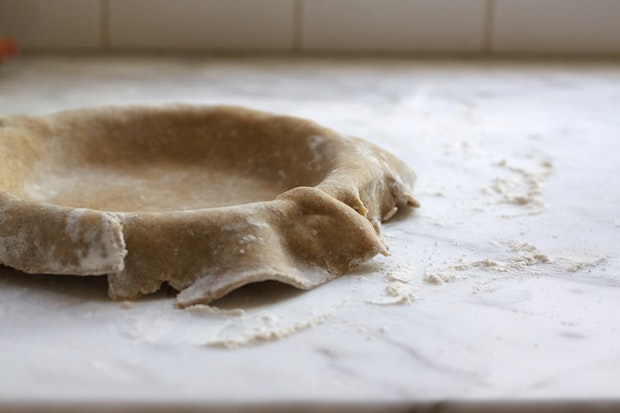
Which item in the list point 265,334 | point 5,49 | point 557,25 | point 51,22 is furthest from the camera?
point 557,25

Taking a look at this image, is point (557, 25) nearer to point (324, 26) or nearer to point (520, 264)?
point (324, 26)

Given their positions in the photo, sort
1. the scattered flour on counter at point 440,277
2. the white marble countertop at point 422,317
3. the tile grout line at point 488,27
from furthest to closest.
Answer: the tile grout line at point 488,27 → the scattered flour on counter at point 440,277 → the white marble countertop at point 422,317

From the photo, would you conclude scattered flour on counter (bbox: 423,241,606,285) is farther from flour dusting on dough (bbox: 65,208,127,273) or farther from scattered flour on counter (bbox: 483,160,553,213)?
flour dusting on dough (bbox: 65,208,127,273)

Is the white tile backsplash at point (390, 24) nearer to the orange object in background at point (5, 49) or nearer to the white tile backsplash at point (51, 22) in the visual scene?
the white tile backsplash at point (51, 22)

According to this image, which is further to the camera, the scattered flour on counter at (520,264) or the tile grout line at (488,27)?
the tile grout line at (488,27)

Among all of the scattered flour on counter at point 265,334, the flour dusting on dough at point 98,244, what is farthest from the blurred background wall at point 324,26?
the scattered flour on counter at point 265,334

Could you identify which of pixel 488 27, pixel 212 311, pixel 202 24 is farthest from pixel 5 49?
pixel 212 311

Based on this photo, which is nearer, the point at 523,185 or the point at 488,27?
the point at 523,185
